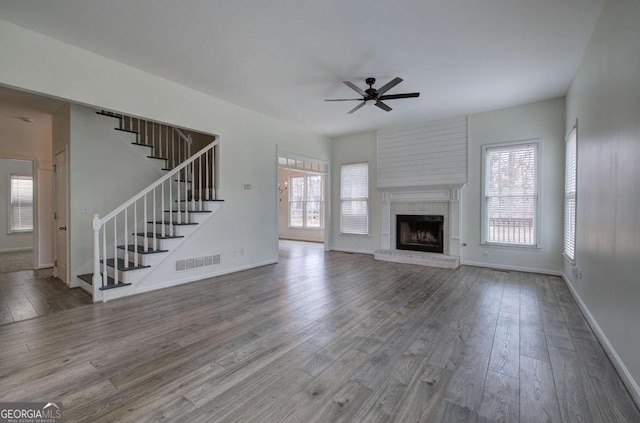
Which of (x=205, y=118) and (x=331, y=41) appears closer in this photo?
(x=331, y=41)

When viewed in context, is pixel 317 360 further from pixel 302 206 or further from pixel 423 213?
pixel 302 206

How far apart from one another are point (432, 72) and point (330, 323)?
3622 mm

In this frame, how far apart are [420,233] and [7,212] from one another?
10.7 metres

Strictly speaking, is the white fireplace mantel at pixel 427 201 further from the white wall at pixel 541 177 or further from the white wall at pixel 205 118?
the white wall at pixel 205 118

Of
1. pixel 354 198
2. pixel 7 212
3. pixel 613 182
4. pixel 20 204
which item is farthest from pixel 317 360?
pixel 20 204

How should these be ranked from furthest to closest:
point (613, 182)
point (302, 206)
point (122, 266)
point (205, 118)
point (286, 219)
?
point (286, 219)
point (302, 206)
point (205, 118)
point (122, 266)
point (613, 182)

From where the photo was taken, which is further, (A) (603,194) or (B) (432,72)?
(B) (432,72)

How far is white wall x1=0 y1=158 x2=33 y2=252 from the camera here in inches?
295

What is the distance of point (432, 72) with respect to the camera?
13.1ft

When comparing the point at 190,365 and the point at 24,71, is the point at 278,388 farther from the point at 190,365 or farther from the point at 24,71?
the point at 24,71

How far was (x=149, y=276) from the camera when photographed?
4184 mm

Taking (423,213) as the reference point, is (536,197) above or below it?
above

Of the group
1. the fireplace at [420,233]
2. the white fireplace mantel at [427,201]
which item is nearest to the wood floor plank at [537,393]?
the white fireplace mantel at [427,201]

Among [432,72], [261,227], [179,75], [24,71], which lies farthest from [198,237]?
[432,72]
